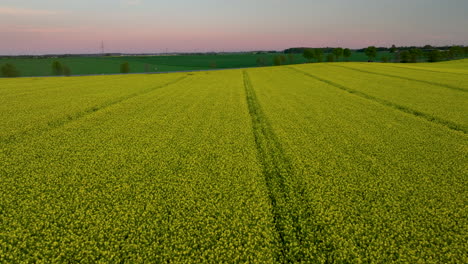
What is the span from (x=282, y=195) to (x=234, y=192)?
963mm

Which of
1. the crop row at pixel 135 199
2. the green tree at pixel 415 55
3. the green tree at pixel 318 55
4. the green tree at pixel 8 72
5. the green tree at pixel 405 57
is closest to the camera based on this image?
the crop row at pixel 135 199

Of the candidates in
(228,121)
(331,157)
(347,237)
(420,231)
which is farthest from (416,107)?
(347,237)

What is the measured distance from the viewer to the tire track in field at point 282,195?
321 centimetres

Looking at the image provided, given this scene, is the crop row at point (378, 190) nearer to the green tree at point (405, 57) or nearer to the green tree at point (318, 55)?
the green tree at point (318, 55)

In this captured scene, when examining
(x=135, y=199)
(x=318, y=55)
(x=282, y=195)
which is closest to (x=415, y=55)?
(x=318, y=55)

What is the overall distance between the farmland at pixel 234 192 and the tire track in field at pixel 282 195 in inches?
1.1

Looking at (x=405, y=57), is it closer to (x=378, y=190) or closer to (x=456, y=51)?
(x=456, y=51)

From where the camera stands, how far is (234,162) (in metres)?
5.98

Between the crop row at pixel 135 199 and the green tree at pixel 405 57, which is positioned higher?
the green tree at pixel 405 57

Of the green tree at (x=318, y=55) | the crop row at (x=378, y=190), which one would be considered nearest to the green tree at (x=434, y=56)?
the green tree at (x=318, y=55)

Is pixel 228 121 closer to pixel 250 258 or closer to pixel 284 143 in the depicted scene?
pixel 284 143

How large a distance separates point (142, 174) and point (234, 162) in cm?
228

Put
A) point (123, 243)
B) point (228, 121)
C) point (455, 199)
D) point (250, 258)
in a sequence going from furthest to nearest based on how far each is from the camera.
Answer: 1. point (228, 121)
2. point (455, 199)
3. point (123, 243)
4. point (250, 258)

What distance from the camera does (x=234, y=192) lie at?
14.9 feet
